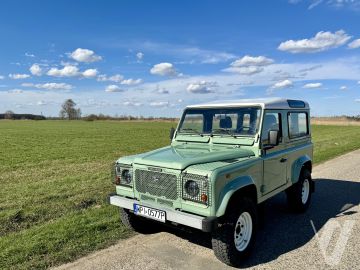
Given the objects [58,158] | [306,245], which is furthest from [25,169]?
[306,245]

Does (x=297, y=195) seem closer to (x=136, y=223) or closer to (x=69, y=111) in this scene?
(x=136, y=223)

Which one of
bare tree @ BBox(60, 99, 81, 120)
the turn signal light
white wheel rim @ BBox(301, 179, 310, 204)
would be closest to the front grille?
the turn signal light

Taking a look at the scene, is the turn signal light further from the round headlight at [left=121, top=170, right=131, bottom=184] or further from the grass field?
the grass field

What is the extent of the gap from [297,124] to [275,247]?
259cm

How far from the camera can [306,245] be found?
5020 millimetres

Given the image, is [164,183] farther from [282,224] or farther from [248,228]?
[282,224]

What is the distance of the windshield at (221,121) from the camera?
5.36 meters

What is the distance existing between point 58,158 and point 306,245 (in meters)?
13.5

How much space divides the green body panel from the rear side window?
0.46 feet

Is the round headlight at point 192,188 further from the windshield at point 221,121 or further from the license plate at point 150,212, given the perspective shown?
the windshield at point 221,121

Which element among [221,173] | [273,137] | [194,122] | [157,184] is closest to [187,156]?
[157,184]

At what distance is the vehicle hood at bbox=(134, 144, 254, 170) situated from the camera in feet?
14.3

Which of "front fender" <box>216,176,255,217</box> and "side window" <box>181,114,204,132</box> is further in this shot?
"side window" <box>181,114,204,132</box>

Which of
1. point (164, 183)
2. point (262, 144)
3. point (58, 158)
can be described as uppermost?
point (262, 144)
